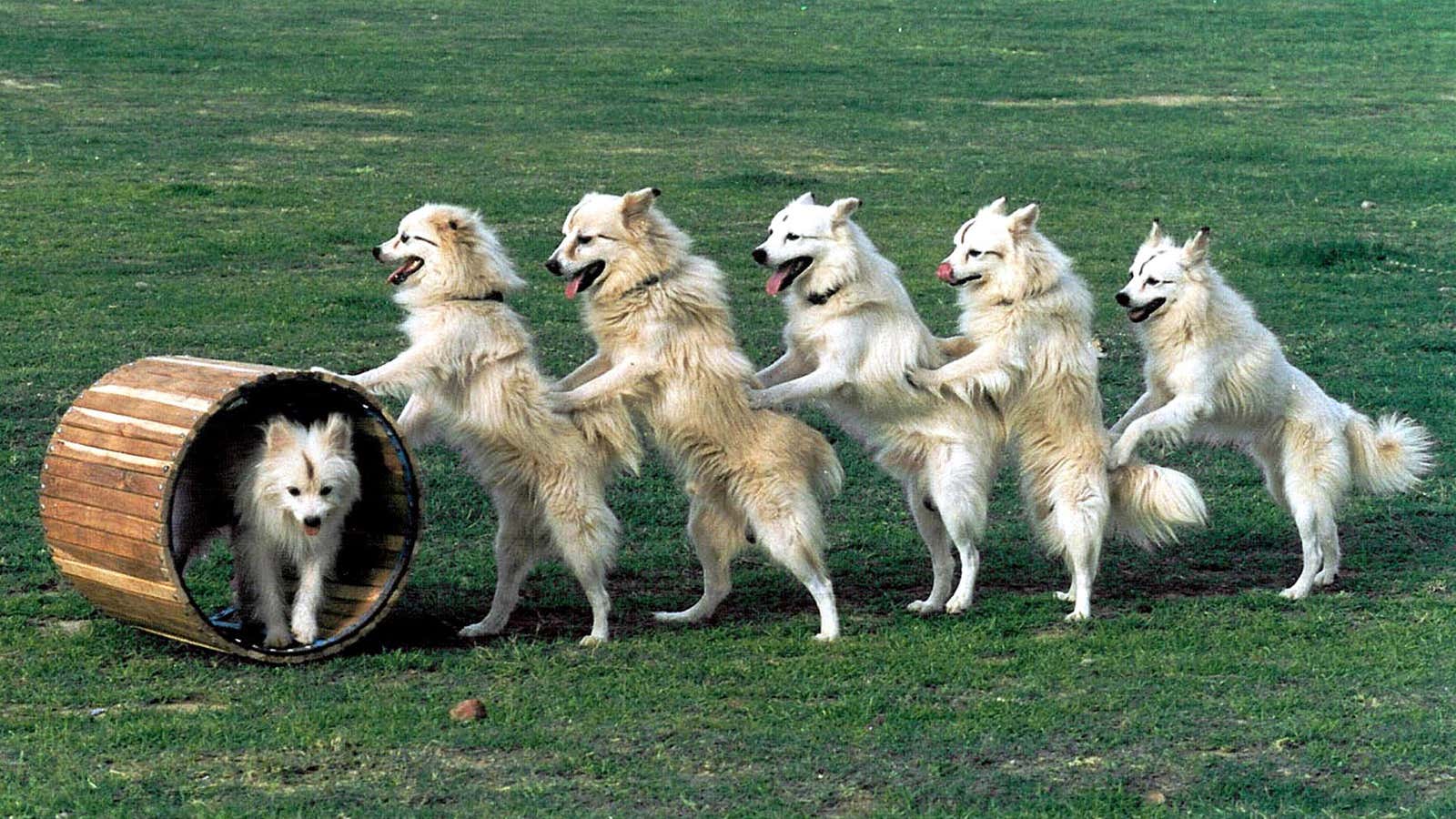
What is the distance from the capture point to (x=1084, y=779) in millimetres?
5738

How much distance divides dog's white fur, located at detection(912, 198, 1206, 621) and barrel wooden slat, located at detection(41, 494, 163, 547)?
10.4 ft

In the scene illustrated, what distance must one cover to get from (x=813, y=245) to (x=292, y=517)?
2.41 metres

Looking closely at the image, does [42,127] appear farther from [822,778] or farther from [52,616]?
[822,778]

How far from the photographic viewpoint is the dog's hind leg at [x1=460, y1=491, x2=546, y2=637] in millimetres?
7473

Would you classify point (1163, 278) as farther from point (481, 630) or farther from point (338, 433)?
point (338, 433)

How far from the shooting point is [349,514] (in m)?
7.58

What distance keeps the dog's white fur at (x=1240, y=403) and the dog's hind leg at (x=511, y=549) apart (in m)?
2.52

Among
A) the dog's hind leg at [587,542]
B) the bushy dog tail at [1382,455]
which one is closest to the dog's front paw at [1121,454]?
the bushy dog tail at [1382,455]

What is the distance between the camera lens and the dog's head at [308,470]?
6891mm

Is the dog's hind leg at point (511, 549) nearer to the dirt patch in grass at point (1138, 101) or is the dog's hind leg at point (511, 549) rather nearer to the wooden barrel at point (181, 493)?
the wooden barrel at point (181, 493)

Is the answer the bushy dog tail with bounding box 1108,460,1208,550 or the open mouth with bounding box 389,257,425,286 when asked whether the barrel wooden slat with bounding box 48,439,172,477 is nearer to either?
the open mouth with bounding box 389,257,425,286

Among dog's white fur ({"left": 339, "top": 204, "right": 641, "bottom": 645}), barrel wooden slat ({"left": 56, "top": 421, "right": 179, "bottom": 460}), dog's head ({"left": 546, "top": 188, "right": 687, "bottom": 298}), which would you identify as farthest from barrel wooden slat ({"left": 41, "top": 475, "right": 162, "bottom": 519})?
dog's head ({"left": 546, "top": 188, "right": 687, "bottom": 298})

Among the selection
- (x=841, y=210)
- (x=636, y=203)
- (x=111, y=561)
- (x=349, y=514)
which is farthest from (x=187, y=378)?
(x=841, y=210)

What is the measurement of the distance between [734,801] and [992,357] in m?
2.91
